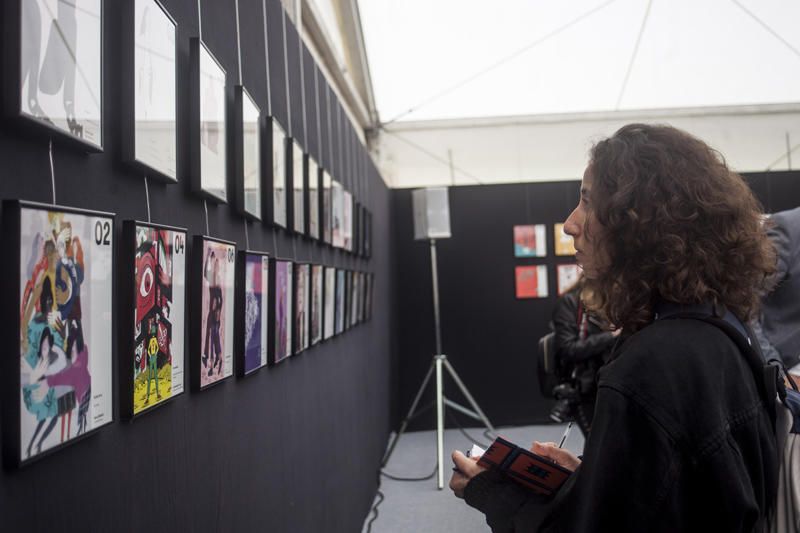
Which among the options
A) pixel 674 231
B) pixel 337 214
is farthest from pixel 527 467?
pixel 337 214

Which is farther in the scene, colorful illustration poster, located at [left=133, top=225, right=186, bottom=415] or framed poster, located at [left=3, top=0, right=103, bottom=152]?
colorful illustration poster, located at [left=133, top=225, right=186, bottom=415]

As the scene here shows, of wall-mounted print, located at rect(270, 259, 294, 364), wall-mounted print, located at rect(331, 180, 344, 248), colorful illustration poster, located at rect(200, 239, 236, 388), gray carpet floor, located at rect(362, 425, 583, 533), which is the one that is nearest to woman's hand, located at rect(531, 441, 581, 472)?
colorful illustration poster, located at rect(200, 239, 236, 388)

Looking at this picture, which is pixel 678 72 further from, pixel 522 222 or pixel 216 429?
pixel 216 429

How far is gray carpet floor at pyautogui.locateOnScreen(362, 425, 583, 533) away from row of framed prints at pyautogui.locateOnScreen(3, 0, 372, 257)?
2674mm

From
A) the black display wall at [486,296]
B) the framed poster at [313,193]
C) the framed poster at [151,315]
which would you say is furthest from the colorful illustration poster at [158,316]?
the black display wall at [486,296]

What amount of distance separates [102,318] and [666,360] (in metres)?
0.82

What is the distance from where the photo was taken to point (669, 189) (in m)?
1.15

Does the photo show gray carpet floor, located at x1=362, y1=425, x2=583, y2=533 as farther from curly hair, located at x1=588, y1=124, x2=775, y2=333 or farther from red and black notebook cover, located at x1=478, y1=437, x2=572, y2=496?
curly hair, located at x1=588, y1=124, x2=775, y2=333

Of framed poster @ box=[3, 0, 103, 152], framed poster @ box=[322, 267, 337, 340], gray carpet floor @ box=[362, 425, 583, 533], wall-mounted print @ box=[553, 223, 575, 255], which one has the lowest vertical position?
gray carpet floor @ box=[362, 425, 583, 533]

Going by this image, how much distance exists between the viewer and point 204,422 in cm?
143

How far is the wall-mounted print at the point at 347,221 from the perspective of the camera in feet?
11.3

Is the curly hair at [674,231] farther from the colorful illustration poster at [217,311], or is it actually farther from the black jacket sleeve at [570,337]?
the black jacket sleeve at [570,337]

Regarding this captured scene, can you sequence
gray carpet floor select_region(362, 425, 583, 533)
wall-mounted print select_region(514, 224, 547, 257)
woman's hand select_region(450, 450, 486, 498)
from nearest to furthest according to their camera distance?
woman's hand select_region(450, 450, 486, 498) < gray carpet floor select_region(362, 425, 583, 533) < wall-mounted print select_region(514, 224, 547, 257)

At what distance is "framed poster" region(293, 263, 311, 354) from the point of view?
2.26 metres
